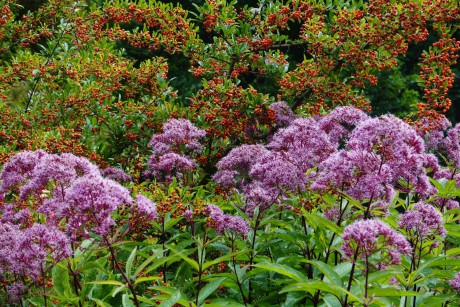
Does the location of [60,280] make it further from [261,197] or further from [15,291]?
[261,197]

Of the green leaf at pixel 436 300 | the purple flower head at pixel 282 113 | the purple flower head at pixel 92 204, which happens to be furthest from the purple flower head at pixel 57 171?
the purple flower head at pixel 282 113

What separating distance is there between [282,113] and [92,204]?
126 inches

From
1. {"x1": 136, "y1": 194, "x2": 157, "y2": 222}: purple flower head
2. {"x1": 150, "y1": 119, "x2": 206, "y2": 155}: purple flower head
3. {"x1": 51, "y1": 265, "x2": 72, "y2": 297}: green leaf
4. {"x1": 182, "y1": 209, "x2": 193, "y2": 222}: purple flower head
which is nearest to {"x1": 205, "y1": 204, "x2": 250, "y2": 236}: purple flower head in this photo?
{"x1": 182, "y1": 209, "x2": 193, "y2": 222}: purple flower head

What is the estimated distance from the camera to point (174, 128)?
17.9 feet

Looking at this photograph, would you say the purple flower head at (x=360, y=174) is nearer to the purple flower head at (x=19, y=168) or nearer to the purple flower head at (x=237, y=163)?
the purple flower head at (x=237, y=163)

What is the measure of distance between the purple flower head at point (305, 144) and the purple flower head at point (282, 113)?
1.32 metres

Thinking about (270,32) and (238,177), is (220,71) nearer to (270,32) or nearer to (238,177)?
(270,32)

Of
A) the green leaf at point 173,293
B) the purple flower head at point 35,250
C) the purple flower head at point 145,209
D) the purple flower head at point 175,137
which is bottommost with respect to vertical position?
the purple flower head at point 175,137

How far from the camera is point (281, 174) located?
4215 mm

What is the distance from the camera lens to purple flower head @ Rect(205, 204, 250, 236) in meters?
4.04

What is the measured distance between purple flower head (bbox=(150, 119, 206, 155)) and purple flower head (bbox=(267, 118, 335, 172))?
107 cm

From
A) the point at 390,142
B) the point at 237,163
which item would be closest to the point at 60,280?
the point at 237,163

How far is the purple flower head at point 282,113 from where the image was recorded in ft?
19.8

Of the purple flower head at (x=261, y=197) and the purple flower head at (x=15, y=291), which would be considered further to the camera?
the purple flower head at (x=261, y=197)
